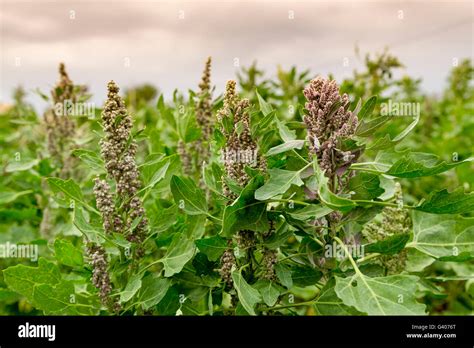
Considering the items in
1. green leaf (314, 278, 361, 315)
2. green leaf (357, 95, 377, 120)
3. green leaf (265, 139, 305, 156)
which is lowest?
green leaf (314, 278, 361, 315)

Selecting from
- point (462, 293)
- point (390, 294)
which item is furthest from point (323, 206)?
point (462, 293)

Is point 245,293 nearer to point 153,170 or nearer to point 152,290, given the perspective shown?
point 152,290

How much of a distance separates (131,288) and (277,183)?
0.54 metres

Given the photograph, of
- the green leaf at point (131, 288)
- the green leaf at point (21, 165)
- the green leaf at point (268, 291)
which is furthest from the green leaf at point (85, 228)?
the green leaf at point (21, 165)

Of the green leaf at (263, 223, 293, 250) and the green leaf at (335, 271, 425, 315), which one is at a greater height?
the green leaf at (263, 223, 293, 250)

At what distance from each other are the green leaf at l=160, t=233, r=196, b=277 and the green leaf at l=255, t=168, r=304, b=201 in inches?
13.0

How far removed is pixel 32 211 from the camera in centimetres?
303

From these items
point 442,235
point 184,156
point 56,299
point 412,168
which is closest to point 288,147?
point 412,168

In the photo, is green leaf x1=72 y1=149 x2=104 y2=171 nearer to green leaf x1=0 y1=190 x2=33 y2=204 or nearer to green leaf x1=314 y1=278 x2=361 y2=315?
green leaf x1=314 y1=278 x2=361 y2=315

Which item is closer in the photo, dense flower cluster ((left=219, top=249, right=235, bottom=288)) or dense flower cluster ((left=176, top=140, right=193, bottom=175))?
dense flower cluster ((left=219, top=249, right=235, bottom=288))

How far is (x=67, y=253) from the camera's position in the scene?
77.2 inches

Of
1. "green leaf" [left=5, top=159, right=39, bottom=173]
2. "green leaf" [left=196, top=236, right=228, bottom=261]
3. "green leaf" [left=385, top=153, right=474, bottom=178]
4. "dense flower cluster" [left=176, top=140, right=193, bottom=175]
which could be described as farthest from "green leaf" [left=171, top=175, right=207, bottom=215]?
"green leaf" [left=5, top=159, right=39, bottom=173]

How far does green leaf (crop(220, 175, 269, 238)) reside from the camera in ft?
5.53

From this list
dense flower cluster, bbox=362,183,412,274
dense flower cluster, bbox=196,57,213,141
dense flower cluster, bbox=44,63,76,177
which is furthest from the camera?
dense flower cluster, bbox=44,63,76,177
